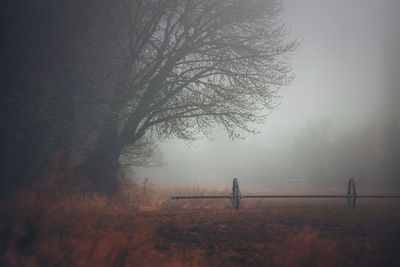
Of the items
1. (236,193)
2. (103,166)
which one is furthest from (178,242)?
(103,166)

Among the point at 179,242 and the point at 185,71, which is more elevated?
the point at 185,71

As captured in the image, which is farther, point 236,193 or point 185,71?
point 185,71

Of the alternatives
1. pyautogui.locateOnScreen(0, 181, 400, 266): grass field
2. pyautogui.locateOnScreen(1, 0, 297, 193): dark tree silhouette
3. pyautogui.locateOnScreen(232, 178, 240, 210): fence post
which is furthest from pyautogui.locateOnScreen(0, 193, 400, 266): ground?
pyautogui.locateOnScreen(1, 0, 297, 193): dark tree silhouette

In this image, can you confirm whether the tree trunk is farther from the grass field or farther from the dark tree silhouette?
the grass field

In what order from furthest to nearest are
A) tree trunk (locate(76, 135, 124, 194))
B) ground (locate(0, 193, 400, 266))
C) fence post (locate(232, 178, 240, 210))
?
tree trunk (locate(76, 135, 124, 194))
fence post (locate(232, 178, 240, 210))
ground (locate(0, 193, 400, 266))

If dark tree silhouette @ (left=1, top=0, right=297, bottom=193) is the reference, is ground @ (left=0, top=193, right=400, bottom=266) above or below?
below

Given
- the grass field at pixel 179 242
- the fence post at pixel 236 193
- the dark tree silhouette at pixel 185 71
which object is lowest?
the grass field at pixel 179 242

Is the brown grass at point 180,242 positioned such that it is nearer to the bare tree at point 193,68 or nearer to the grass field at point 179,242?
the grass field at point 179,242

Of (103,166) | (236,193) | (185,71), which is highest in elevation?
(185,71)

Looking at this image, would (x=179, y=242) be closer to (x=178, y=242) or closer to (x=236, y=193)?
(x=178, y=242)

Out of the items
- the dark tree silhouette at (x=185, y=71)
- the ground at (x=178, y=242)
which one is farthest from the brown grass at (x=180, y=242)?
the dark tree silhouette at (x=185, y=71)

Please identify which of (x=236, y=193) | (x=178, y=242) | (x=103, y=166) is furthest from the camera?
(x=103, y=166)

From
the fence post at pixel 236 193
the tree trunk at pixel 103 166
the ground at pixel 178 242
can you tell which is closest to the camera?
the ground at pixel 178 242

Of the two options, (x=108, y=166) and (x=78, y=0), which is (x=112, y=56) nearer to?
(x=78, y=0)
